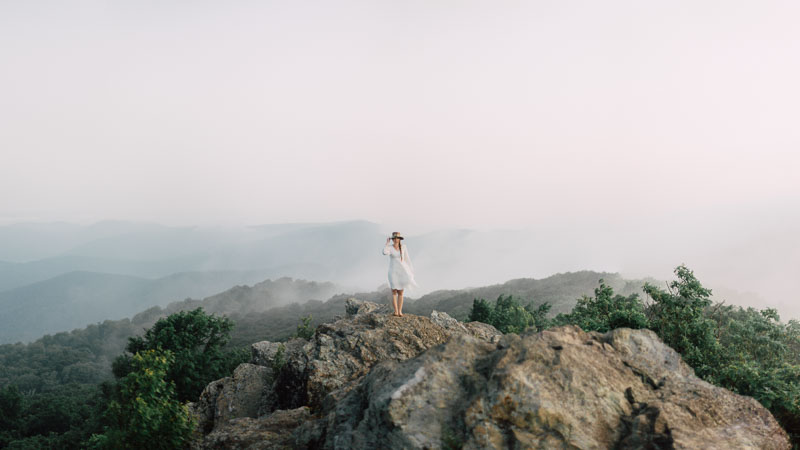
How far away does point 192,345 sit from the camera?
3431 centimetres

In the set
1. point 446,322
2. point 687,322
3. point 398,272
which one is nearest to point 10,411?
point 446,322

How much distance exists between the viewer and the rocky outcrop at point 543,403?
22.4 feet

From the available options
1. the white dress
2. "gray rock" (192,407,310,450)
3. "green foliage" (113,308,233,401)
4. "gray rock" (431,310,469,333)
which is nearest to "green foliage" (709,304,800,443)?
"gray rock" (431,310,469,333)

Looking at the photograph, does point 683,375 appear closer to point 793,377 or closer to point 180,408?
point 793,377

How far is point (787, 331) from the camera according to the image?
54.0 feet

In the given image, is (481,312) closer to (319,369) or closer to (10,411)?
(319,369)

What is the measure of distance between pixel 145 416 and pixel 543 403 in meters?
9.33

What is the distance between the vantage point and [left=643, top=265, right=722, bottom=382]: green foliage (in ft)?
45.7

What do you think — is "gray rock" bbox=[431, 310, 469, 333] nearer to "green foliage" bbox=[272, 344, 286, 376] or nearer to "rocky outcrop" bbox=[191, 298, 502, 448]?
"rocky outcrop" bbox=[191, 298, 502, 448]

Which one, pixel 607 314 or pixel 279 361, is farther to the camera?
pixel 279 361

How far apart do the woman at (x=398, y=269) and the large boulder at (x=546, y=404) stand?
7.60 metres

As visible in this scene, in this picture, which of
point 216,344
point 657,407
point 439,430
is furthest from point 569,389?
point 216,344

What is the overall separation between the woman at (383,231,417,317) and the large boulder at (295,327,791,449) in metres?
7.60

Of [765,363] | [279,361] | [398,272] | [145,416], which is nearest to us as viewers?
[145,416]
